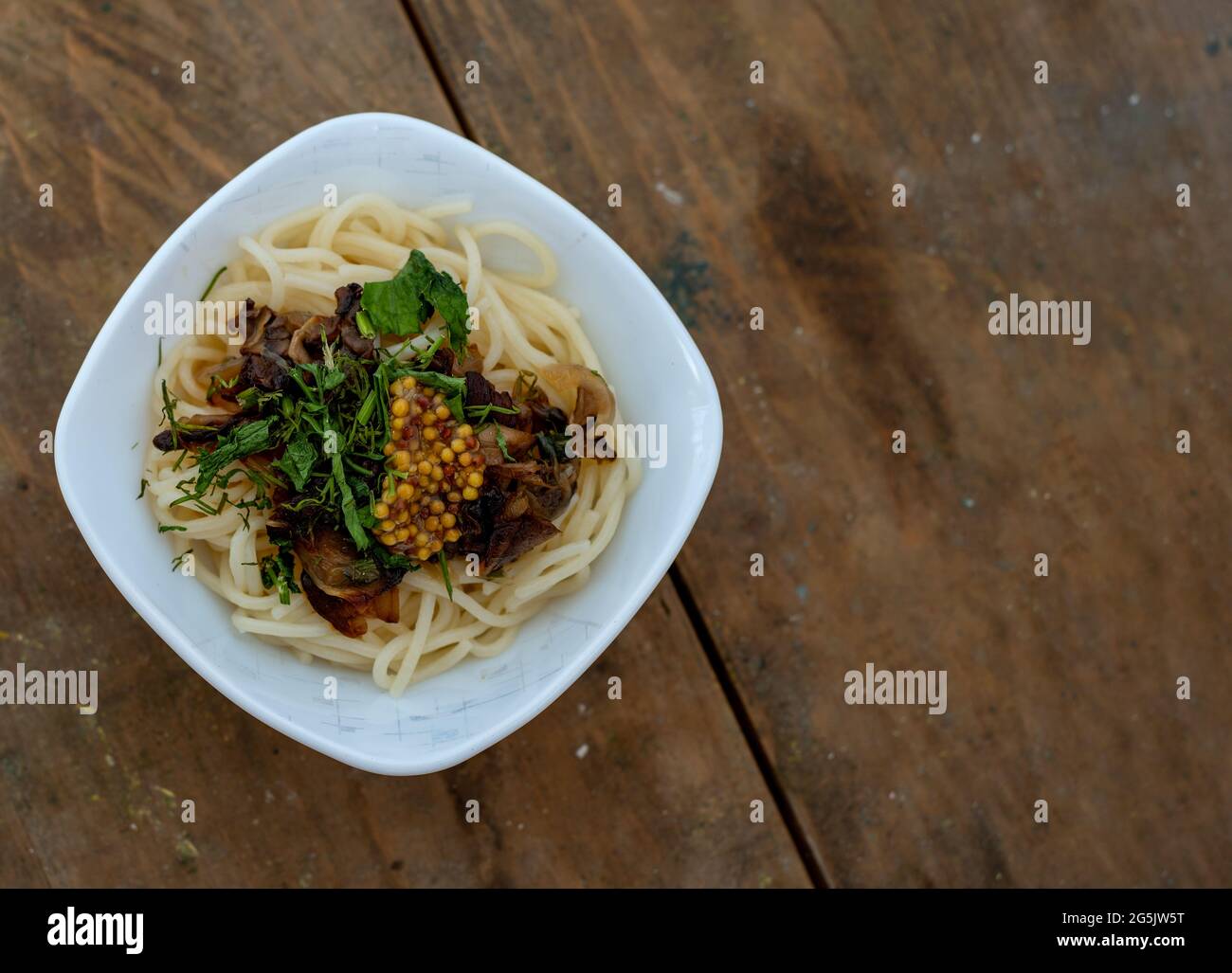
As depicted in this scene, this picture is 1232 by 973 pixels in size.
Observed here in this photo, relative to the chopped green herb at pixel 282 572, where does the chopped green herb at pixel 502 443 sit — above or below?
above

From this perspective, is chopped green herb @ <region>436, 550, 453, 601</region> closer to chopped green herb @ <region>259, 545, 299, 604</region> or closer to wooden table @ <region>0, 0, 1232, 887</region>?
chopped green herb @ <region>259, 545, 299, 604</region>

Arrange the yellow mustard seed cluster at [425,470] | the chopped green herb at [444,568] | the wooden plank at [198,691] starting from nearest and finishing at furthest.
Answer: the yellow mustard seed cluster at [425,470], the chopped green herb at [444,568], the wooden plank at [198,691]

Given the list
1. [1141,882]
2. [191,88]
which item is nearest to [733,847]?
[1141,882]

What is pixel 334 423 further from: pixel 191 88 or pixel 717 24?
pixel 717 24

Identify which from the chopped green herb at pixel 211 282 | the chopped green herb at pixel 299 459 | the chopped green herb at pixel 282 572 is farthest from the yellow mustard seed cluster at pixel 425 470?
the chopped green herb at pixel 211 282

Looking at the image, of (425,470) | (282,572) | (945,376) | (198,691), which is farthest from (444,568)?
(945,376)

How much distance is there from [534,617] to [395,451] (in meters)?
0.53

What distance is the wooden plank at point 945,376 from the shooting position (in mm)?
2688

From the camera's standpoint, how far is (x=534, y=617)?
223cm

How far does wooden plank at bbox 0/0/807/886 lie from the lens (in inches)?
99.4

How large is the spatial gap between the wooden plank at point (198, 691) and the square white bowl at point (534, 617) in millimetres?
542

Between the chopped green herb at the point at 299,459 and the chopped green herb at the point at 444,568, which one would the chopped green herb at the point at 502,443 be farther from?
the chopped green herb at the point at 299,459

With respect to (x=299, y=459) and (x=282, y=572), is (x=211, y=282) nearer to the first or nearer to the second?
(x=299, y=459)

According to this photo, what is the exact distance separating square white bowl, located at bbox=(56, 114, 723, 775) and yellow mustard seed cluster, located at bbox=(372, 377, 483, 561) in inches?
14.2
